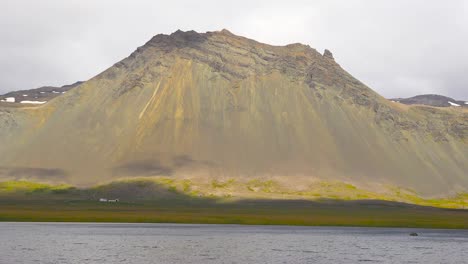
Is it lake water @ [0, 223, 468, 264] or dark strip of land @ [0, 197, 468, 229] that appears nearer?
lake water @ [0, 223, 468, 264]

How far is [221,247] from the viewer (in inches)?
3415

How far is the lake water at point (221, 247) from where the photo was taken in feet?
237

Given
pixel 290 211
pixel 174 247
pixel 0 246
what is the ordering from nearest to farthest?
pixel 0 246, pixel 174 247, pixel 290 211

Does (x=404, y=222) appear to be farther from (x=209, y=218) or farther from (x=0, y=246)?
(x=0, y=246)

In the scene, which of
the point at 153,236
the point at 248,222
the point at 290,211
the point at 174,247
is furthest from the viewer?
the point at 290,211

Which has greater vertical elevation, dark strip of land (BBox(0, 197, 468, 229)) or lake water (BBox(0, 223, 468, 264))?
dark strip of land (BBox(0, 197, 468, 229))

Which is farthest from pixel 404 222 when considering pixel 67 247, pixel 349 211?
pixel 67 247

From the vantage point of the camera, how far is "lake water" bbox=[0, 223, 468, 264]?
72188 mm

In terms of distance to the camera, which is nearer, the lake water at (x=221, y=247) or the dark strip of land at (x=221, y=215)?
the lake water at (x=221, y=247)

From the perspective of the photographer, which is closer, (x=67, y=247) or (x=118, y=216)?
(x=67, y=247)

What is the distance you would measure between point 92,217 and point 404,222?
7682cm

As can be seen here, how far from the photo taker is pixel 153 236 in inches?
4151

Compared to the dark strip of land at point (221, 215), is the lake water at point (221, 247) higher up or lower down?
Answer: lower down

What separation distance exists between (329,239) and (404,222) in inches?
2218
